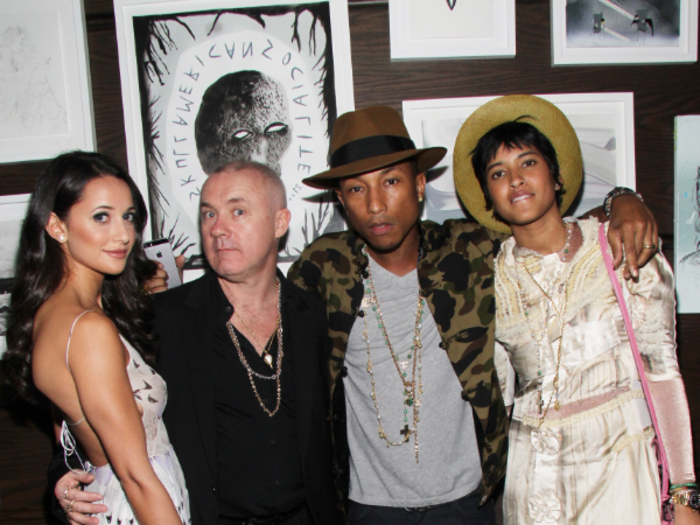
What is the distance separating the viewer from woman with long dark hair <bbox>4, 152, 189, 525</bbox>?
3.95 ft

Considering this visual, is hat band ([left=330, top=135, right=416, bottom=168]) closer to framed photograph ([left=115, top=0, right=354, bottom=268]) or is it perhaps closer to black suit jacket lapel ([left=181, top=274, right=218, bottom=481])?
framed photograph ([left=115, top=0, right=354, bottom=268])

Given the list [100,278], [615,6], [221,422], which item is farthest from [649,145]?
[100,278]

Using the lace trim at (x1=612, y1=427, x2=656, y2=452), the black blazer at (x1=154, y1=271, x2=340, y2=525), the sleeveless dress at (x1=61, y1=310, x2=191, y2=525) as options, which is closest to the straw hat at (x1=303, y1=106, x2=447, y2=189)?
the black blazer at (x1=154, y1=271, x2=340, y2=525)

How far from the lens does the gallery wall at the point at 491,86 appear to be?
84.2 inches

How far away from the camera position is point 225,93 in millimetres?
2133

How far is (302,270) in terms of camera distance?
6.35 ft

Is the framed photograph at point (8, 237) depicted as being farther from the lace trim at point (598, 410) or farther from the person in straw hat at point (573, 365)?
the lace trim at point (598, 410)

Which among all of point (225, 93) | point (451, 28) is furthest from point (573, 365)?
point (225, 93)

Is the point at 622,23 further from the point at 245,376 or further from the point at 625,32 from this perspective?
the point at 245,376

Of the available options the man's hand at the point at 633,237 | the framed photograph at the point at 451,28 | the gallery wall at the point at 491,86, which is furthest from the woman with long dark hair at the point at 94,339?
the man's hand at the point at 633,237

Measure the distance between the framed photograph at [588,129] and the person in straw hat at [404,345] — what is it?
0.32 m

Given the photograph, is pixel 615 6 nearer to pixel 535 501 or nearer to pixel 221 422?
pixel 535 501

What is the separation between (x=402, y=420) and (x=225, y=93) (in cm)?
160

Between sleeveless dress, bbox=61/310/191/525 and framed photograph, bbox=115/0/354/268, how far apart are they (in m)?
0.87
